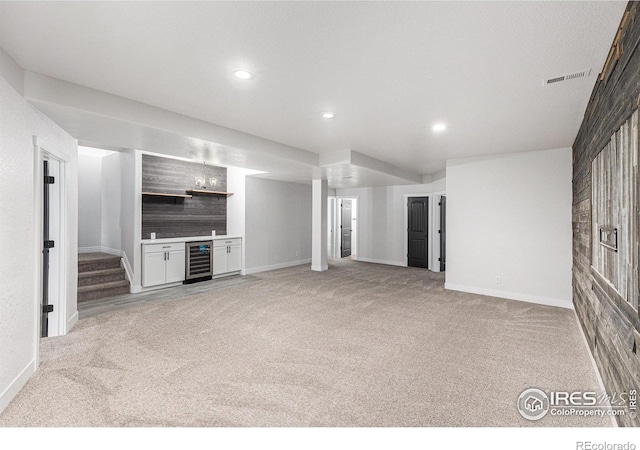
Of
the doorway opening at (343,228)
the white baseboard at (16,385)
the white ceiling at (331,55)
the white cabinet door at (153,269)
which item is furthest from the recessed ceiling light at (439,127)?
the doorway opening at (343,228)

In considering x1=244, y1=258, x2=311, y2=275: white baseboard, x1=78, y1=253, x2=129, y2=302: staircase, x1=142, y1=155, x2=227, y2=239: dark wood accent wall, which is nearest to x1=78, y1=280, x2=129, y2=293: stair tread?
x1=78, y1=253, x2=129, y2=302: staircase

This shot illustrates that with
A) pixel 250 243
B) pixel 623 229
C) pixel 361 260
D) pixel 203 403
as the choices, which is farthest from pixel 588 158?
pixel 361 260

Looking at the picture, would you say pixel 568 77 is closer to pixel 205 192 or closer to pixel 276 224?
pixel 205 192

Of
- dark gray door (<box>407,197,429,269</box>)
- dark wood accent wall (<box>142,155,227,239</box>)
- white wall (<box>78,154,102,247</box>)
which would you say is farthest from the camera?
dark gray door (<box>407,197,429,269</box>)

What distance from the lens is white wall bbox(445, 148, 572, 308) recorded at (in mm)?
4727

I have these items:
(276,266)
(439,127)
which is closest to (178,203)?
(276,266)

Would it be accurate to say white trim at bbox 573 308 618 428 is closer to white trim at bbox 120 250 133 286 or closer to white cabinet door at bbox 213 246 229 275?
white cabinet door at bbox 213 246 229 275

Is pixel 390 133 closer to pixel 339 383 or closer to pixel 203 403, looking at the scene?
pixel 339 383

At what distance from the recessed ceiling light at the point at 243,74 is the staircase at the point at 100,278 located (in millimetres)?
4473

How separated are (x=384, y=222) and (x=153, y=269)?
612cm

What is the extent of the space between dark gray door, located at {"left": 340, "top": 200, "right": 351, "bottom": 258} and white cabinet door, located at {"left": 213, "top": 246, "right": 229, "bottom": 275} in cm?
458

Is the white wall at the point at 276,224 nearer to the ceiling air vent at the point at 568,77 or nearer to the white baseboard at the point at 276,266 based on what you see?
the white baseboard at the point at 276,266

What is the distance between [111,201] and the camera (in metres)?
6.43
